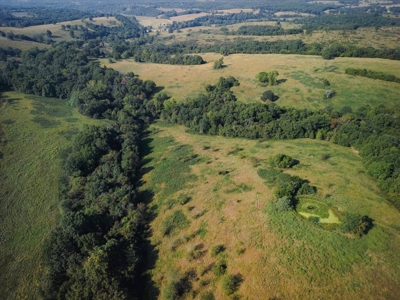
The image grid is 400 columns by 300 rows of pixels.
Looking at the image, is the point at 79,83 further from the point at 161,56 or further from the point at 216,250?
the point at 216,250

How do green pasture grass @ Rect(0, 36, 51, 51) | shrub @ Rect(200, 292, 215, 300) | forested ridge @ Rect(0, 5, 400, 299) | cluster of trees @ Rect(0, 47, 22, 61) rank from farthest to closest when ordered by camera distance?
green pasture grass @ Rect(0, 36, 51, 51) → cluster of trees @ Rect(0, 47, 22, 61) → forested ridge @ Rect(0, 5, 400, 299) → shrub @ Rect(200, 292, 215, 300)

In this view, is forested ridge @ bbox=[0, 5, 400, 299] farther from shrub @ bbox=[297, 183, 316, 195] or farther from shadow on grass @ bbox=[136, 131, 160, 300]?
shrub @ bbox=[297, 183, 316, 195]

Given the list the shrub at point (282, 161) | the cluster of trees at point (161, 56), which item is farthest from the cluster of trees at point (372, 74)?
the cluster of trees at point (161, 56)

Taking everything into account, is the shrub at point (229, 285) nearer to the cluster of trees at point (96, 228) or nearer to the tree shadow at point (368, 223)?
the cluster of trees at point (96, 228)

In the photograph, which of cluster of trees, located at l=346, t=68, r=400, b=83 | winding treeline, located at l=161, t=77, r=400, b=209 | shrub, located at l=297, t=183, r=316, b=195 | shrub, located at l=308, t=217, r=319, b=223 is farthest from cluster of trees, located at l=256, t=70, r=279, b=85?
shrub, located at l=308, t=217, r=319, b=223

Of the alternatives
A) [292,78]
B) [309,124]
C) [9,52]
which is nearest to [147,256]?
[309,124]

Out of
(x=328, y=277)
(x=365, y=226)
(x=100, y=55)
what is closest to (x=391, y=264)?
(x=365, y=226)

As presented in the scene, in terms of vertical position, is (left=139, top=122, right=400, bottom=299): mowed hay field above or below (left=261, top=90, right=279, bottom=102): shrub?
below

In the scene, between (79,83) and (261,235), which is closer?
(261,235)
